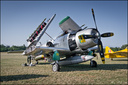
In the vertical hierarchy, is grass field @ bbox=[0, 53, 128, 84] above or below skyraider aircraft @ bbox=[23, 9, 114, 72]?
below

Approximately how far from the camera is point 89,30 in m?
7.17

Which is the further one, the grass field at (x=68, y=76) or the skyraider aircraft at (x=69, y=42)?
the skyraider aircraft at (x=69, y=42)

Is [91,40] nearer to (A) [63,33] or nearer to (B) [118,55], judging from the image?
(A) [63,33]

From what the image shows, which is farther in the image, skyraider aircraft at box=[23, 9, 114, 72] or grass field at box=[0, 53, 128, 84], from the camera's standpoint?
skyraider aircraft at box=[23, 9, 114, 72]

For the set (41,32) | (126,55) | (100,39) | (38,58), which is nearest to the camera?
(100,39)

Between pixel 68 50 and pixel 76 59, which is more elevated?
pixel 68 50

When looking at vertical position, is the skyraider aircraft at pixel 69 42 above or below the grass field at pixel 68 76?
above

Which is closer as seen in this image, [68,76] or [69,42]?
[68,76]

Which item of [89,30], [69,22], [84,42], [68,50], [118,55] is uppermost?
[69,22]

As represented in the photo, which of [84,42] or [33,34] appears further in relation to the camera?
[33,34]

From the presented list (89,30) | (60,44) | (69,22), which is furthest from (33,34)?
(89,30)

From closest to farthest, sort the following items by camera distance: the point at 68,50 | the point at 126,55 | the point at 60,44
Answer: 1. the point at 68,50
2. the point at 60,44
3. the point at 126,55

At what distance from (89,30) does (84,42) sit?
86cm

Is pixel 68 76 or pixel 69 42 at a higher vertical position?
pixel 69 42
